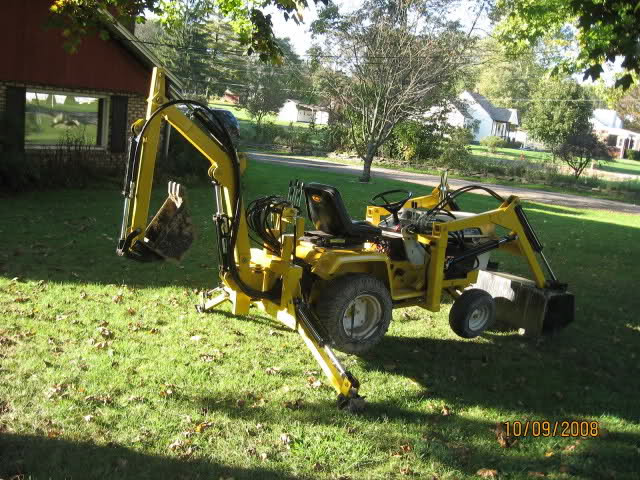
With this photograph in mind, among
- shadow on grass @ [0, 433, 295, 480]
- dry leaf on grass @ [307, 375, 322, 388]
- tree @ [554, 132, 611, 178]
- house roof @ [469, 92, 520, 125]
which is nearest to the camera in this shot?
shadow on grass @ [0, 433, 295, 480]

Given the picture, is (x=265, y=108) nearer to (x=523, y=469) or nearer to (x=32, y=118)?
(x=32, y=118)

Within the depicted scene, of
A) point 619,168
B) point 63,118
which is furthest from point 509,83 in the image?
point 63,118

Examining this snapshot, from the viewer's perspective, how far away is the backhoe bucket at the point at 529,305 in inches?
275

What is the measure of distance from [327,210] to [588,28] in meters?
3.75

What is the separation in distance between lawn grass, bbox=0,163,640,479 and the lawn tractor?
372 mm

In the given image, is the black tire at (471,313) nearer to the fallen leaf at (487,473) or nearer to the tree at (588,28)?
the fallen leaf at (487,473)

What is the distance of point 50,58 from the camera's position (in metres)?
14.4

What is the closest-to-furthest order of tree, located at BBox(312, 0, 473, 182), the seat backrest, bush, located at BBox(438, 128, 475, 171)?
the seat backrest < tree, located at BBox(312, 0, 473, 182) < bush, located at BBox(438, 128, 475, 171)

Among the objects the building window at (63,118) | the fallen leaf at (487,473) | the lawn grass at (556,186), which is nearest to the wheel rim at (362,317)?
the fallen leaf at (487,473)

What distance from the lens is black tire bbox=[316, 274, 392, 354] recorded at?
5.65 metres

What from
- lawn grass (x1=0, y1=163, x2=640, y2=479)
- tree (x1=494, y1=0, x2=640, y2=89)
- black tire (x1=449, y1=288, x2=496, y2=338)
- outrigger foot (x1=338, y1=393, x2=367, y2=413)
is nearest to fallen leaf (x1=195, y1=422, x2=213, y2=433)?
lawn grass (x1=0, y1=163, x2=640, y2=479)

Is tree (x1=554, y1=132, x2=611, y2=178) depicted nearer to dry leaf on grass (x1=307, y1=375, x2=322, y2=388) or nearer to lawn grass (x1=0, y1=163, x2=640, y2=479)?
lawn grass (x1=0, y1=163, x2=640, y2=479)

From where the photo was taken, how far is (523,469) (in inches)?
171

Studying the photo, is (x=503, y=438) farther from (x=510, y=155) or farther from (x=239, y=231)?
Answer: (x=510, y=155)
